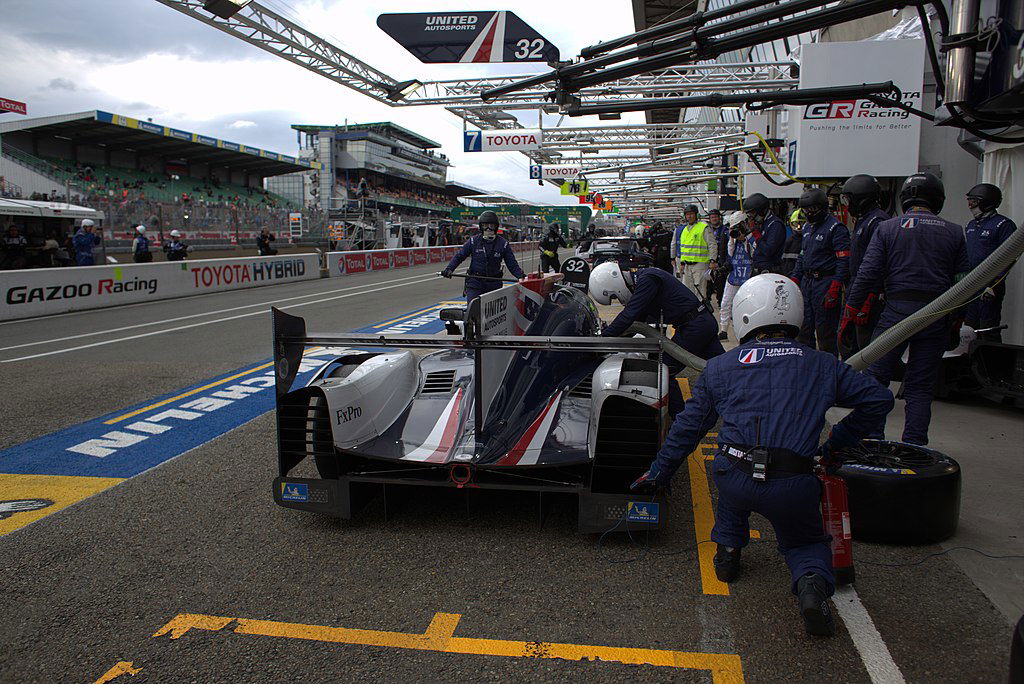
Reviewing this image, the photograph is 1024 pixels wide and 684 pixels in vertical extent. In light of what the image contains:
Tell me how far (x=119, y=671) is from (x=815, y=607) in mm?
2655

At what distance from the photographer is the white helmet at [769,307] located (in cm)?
311

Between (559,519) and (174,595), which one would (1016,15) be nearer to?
(559,519)

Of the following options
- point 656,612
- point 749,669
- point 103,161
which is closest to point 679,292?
point 656,612

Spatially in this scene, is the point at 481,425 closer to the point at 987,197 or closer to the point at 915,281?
the point at 915,281

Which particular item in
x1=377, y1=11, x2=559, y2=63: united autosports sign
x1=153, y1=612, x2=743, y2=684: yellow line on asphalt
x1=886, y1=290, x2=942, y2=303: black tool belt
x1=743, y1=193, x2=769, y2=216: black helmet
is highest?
x1=377, y1=11, x2=559, y2=63: united autosports sign

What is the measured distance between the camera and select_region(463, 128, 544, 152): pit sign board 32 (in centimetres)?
1591

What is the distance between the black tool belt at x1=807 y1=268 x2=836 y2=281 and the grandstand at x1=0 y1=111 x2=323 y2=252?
76.3 feet

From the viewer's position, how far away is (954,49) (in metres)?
4.12

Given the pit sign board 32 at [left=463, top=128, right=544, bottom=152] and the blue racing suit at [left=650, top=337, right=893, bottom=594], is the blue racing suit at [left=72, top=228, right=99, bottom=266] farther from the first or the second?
the blue racing suit at [left=650, top=337, right=893, bottom=594]

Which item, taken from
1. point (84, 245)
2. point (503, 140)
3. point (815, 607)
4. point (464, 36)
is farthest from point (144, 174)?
point (815, 607)

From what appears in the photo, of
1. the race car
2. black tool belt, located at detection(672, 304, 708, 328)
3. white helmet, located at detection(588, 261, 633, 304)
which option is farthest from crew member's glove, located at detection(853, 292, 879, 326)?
the race car

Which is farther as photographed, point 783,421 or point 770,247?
point 770,247

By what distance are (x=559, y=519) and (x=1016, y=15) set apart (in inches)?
189

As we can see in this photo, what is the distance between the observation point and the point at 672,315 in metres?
5.06
